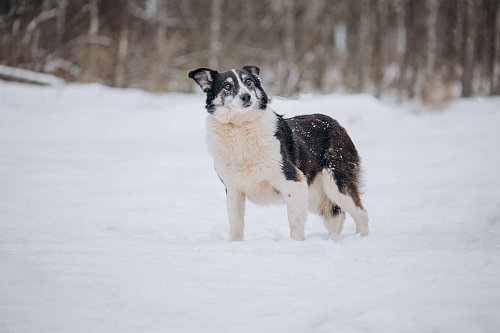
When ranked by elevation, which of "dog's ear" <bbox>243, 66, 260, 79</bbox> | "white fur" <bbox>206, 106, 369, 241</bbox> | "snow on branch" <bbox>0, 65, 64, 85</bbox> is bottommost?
"white fur" <bbox>206, 106, 369, 241</bbox>

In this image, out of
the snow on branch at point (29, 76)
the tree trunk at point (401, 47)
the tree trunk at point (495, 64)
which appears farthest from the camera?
the tree trunk at point (401, 47)

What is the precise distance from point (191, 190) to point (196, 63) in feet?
46.0

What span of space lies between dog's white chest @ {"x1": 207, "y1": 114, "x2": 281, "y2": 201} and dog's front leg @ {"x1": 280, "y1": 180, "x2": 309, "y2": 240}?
6.7 inches

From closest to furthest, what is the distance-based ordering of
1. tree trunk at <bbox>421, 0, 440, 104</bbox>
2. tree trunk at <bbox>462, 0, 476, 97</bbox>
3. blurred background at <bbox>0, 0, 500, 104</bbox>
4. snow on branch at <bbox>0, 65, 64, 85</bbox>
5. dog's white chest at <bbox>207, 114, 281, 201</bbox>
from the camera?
dog's white chest at <bbox>207, 114, 281, 201</bbox>, snow on branch at <bbox>0, 65, 64, 85</bbox>, blurred background at <bbox>0, 0, 500, 104</bbox>, tree trunk at <bbox>421, 0, 440, 104</bbox>, tree trunk at <bbox>462, 0, 476, 97</bbox>

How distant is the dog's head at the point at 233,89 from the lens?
4039 millimetres

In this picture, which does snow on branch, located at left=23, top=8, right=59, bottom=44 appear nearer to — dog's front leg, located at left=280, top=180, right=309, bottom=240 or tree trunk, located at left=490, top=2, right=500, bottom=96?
dog's front leg, located at left=280, top=180, right=309, bottom=240

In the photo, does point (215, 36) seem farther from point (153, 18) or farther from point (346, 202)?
point (346, 202)

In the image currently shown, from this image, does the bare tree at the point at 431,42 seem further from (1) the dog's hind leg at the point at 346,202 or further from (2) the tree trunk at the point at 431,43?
(1) the dog's hind leg at the point at 346,202

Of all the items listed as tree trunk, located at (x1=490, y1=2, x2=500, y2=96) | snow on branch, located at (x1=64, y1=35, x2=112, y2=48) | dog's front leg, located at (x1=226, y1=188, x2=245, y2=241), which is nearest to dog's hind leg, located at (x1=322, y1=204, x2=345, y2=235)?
dog's front leg, located at (x1=226, y1=188, x2=245, y2=241)

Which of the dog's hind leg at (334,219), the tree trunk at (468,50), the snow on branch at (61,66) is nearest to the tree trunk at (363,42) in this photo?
the tree trunk at (468,50)

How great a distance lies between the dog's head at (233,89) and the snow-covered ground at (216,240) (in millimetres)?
1341

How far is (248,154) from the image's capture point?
157 inches

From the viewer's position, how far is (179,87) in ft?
61.1

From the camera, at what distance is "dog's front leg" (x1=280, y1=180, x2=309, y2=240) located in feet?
13.1
